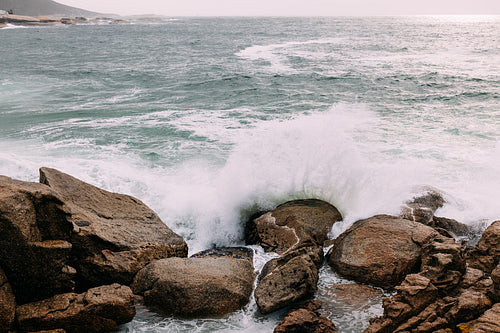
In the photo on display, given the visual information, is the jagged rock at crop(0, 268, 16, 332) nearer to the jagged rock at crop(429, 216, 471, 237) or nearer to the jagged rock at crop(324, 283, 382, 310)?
the jagged rock at crop(324, 283, 382, 310)

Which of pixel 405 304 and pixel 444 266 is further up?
pixel 444 266

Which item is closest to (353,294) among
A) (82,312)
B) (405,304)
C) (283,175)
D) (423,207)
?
(405,304)

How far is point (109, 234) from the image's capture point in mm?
5312

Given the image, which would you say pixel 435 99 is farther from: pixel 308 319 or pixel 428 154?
pixel 308 319

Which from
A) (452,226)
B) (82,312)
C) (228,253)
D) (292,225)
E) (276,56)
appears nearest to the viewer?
(82,312)

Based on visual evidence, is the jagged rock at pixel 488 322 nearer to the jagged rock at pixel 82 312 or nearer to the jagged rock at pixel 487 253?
the jagged rock at pixel 487 253

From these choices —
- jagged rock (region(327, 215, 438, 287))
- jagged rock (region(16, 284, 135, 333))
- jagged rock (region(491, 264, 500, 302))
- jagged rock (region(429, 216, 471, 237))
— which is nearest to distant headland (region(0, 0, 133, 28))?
jagged rock (region(16, 284, 135, 333))

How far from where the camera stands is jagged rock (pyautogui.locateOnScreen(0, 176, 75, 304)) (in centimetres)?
400

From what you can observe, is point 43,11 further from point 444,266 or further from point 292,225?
point 444,266

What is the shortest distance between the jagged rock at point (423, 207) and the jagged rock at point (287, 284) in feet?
8.52

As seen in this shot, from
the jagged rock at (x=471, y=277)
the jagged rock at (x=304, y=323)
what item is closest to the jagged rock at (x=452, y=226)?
the jagged rock at (x=471, y=277)

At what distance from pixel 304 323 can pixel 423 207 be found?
4.02 metres

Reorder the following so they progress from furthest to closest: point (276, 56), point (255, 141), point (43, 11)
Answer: point (43, 11) < point (276, 56) < point (255, 141)

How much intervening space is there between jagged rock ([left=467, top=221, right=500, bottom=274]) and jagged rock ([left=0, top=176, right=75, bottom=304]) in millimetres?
5289
